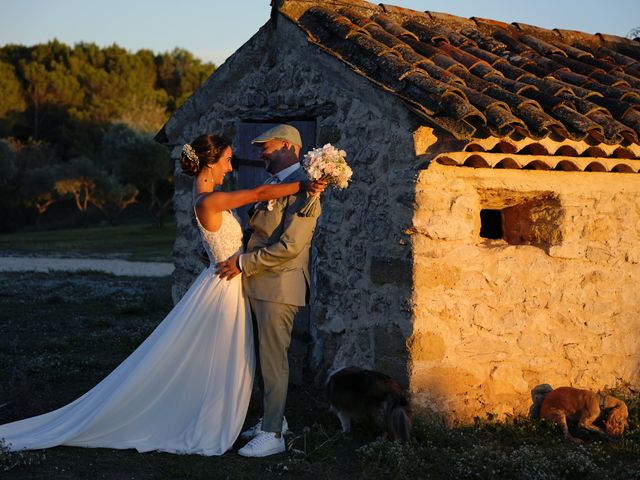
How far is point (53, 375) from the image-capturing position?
712cm

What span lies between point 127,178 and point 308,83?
85.2ft

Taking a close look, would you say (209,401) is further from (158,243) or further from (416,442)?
(158,243)

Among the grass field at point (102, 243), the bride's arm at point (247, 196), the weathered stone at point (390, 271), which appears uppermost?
the bride's arm at point (247, 196)

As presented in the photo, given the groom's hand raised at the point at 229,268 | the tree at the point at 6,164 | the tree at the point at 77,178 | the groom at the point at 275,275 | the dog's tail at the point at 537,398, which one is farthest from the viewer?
the tree at the point at 77,178

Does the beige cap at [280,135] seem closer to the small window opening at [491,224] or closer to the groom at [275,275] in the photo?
the groom at [275,275]

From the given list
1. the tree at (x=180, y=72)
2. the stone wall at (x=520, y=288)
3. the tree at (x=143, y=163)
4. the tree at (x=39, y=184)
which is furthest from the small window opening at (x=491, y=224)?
the tree at (x=180, y=72)

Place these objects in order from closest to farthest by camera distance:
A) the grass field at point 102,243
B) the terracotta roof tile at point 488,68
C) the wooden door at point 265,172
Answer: the terracotta roof tile at point 488,68, the wooden door at point 265,172, the grass field at point 102,243

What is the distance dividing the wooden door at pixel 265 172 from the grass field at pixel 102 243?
12.9m

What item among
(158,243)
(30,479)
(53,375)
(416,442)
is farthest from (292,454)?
(158,243)

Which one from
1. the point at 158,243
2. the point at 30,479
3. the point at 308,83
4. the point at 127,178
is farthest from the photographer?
the point at 127,178

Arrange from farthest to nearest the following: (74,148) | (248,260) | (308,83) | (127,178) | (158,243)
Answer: (74,148) < (127,178) < (158,243) < (308,83) < (248,260)

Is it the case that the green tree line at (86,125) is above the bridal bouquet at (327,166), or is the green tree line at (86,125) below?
above

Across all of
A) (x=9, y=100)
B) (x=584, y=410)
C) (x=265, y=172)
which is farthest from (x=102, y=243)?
(x=584, y=410)

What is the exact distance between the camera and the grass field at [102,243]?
21.7 metres
